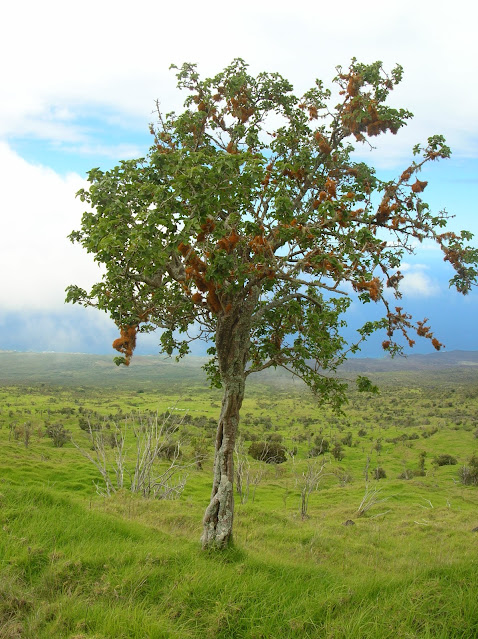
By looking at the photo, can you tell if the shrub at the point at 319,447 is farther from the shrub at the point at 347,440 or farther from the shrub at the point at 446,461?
the shrub at the point at 446,461

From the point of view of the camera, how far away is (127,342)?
9.73 m

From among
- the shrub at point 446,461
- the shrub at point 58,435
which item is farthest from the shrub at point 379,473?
the shrub at point 58,435

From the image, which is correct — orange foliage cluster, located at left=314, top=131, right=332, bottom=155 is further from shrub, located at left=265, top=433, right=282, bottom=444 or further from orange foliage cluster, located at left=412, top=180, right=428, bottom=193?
shrub, located at left=265, top=433, right=282, bottom=444

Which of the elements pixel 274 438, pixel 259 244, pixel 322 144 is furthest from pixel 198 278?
pixel 274 438

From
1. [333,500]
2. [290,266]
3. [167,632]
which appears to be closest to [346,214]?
[290,266]

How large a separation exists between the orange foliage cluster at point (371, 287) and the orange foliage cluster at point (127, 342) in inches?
203

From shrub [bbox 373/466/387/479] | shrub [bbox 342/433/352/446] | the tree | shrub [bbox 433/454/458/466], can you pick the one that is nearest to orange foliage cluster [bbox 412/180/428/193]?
the tree

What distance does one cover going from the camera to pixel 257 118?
1355 cm

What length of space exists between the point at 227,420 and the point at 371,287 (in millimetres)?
4702

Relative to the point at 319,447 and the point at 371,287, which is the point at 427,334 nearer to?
the point at 371,287

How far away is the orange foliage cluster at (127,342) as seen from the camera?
955 cm

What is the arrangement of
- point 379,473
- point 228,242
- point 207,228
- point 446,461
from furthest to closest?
point 446,461
point 379,473
point 228,242
point 207,228

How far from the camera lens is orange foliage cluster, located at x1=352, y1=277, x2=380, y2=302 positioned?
9281mm

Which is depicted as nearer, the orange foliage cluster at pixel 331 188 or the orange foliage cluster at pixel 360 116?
the orange foliage cluster at pixel 331 188
